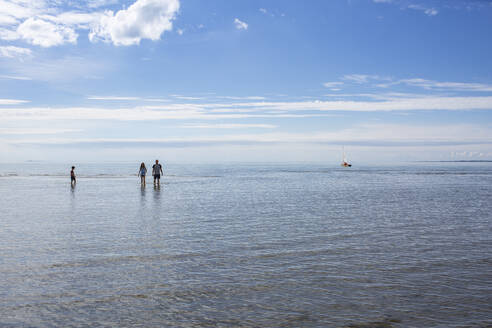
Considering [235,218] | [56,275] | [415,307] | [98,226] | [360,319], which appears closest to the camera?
[360,319]

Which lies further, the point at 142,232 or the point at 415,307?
the point at 142,232

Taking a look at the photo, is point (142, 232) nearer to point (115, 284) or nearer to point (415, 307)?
point (115, 284)

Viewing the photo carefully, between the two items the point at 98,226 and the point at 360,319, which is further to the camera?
the point at 98,226

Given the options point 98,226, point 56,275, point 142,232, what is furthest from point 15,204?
point 56,275

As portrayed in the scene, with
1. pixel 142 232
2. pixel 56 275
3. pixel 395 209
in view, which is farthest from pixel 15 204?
pixel 395 209

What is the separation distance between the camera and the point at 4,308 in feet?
23.1

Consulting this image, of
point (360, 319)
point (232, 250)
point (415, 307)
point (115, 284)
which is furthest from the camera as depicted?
point (232, 250)

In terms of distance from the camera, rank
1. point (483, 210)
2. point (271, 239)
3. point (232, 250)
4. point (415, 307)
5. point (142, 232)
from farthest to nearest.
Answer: point (483, 210) < point (142, 232) < point (271, 239) < point (232, 250) < point (415, 307)

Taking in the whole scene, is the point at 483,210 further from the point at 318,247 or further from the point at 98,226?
the point at 98,226

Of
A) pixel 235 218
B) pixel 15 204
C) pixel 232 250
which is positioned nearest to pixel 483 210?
pixel 235 218

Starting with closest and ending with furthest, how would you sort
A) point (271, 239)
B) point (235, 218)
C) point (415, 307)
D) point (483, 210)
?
point (415, 307), point (271, 239), point (235, 218), point (483, 210)

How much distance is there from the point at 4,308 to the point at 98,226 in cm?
884

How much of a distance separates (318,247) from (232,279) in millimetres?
4321

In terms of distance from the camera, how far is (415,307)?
24.2ft
